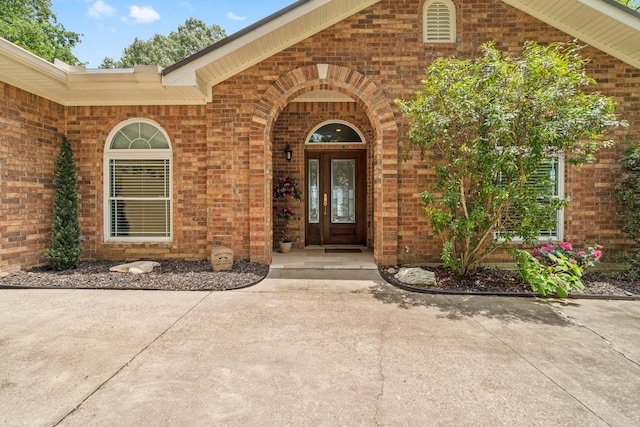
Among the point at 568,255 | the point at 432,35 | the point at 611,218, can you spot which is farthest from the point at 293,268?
the point at 611,218

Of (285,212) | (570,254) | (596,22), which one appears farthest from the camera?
(285,212)

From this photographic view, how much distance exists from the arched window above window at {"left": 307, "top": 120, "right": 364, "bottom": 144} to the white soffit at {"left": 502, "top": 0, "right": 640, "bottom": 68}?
13.2ft

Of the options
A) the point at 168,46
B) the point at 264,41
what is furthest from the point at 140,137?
the point at 168,46

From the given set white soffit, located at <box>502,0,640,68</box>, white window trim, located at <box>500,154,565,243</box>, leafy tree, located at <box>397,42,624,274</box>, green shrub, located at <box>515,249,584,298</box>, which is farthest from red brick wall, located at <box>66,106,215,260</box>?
white soffit, located at <box>502,0,640,68</box>

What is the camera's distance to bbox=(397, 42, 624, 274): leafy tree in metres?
4.19

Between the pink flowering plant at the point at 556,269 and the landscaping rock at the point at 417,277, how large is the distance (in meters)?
1.31

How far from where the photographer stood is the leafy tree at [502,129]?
4.19 metres

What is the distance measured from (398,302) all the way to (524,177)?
261cm

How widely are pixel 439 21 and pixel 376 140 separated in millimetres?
2555

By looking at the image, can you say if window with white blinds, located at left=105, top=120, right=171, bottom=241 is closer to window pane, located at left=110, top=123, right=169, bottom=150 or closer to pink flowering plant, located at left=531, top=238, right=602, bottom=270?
window pane, located at left=110, top=123, right=169, bottom=150

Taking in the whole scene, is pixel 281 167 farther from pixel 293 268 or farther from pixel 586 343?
pixel 586 343

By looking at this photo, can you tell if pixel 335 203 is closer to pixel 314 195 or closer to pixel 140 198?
pixel 314 195

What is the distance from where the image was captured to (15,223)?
5.41 meters

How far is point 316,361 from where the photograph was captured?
276cm
